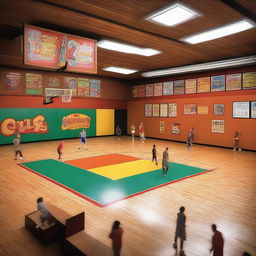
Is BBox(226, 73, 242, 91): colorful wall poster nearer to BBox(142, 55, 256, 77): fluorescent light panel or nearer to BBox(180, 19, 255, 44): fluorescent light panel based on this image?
BBox(142, 55, 256, 77): fluorescent light panel

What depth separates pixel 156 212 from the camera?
18.7ft

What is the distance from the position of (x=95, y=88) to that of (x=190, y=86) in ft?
24.9

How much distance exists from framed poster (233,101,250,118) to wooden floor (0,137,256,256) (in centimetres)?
526

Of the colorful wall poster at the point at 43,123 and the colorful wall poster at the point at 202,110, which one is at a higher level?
the colorful wall poster at the point at 202,110

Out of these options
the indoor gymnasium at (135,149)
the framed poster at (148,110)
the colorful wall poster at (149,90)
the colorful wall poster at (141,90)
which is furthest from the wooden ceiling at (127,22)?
the colorful wall poster at (141,90)

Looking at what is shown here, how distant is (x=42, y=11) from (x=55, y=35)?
70cm

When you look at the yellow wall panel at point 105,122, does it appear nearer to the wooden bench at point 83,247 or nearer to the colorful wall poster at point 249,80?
the colorful wall poster at point 249,80

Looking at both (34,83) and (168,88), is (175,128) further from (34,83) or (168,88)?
(34,83)

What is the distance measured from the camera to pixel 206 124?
15.9m

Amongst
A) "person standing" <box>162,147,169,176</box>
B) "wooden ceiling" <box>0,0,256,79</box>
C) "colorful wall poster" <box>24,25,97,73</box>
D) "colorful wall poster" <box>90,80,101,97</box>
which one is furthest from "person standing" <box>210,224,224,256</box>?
"colorful wall poster" <box>90,80,101,97</box>

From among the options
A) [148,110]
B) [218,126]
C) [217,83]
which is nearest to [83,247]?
[218,126]

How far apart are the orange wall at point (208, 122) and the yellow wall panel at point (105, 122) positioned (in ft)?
10.2

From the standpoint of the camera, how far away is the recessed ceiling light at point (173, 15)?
644 cm

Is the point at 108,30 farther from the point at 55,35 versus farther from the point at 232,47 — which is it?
the point at 232,47
